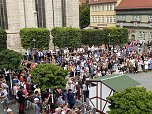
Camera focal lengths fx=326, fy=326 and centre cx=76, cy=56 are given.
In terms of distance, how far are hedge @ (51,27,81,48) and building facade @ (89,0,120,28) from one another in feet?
84.7

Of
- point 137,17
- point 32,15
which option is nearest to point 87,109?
point 32,15

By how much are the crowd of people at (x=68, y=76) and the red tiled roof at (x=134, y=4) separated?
21.8 m

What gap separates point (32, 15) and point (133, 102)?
34.1 metres

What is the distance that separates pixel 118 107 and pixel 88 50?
23.7 m

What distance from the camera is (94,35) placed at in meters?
46.1

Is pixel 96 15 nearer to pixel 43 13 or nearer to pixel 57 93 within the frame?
pixel 43 13

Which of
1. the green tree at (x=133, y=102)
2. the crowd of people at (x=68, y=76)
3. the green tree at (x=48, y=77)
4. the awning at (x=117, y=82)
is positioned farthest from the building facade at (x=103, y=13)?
the green tree at (x=133, y=102)

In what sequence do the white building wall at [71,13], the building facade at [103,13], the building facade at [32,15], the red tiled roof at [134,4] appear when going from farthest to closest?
the building facade at [103,13]
the red tiled roof at [134,4]
the white building wall at [71,13]
the building facade at [32,15]

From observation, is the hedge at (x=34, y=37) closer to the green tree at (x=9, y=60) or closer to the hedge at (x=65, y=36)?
the hedge at (x=65, y=36)

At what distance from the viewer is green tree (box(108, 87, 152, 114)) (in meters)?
11.0

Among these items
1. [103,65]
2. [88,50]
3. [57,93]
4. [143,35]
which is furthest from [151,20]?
[57,93]

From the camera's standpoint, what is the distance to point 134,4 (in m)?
58.3

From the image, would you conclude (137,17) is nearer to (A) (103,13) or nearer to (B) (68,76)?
(A) (103,13)

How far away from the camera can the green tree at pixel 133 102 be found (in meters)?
11.0
